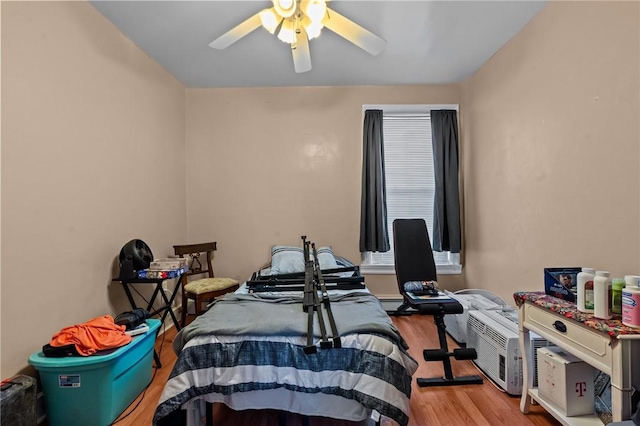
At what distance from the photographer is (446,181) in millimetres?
3604

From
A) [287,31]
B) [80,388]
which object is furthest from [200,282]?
[287,31]

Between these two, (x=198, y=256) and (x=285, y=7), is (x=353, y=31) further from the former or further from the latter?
(x=198, y=256)

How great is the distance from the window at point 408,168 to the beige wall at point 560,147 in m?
0.61

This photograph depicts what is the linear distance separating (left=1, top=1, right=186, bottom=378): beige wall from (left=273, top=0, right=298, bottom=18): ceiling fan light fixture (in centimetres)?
147

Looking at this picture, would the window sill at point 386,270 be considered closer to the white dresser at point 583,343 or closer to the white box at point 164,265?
the white dresser at point 583,343

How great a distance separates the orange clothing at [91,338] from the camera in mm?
1717

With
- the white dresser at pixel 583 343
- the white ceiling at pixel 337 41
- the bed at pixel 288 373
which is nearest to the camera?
the white dresser at pixel 583 343

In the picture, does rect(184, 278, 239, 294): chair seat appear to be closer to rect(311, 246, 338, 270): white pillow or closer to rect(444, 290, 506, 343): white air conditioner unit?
rect(311, 246, 338, 270): white pillow

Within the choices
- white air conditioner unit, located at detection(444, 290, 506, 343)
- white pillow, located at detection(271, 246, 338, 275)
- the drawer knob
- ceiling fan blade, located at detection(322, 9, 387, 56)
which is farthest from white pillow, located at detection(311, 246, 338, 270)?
ceiling fan blade, located at detection(322, 9, 387, 56)

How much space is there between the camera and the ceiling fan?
181 centimetres

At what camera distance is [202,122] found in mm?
3738

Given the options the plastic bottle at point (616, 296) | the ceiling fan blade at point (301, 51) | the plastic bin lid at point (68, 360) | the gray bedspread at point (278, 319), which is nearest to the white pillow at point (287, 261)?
the gray bedspread at point (278, 319)

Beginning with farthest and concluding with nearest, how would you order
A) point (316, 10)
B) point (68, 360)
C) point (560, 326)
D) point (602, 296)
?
point (316, 10) < point (68, 360) < point (560, 326) < point (602, 296)

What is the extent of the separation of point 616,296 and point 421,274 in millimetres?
1400
